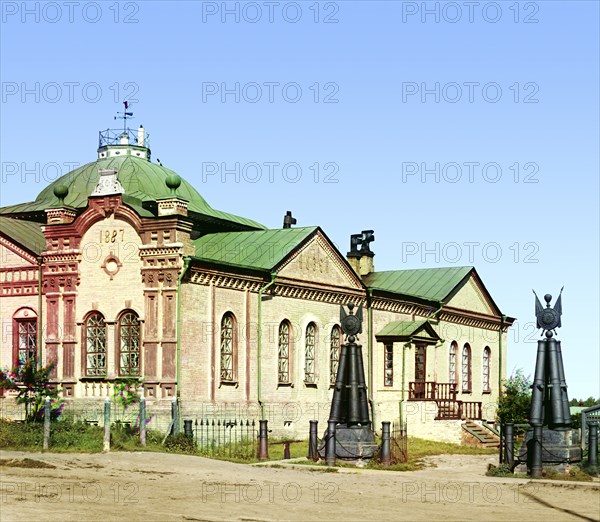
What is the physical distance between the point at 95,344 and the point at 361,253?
16.8 m

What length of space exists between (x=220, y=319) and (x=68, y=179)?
39.5 ft

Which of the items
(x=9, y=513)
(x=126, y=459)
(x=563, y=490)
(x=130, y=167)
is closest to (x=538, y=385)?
(x=563, y=490)

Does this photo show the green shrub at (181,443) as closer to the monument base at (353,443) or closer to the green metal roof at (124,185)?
the monument base at (353,443)

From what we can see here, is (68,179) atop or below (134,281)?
atop

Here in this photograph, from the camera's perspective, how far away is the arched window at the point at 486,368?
4756cm

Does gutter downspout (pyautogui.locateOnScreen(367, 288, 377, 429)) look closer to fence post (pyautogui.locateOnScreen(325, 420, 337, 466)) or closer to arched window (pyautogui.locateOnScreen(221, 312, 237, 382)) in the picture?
arched window (pyautogui.locateOnScreen(221, 312, 237, 382))

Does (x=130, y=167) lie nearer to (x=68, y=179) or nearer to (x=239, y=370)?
(x=68, y=179)

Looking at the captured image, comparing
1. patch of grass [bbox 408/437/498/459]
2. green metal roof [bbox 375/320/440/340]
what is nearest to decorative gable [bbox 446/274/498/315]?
green metal roof [bbox 375/320/440/340]

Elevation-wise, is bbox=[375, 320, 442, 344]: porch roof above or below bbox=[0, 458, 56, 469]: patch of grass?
above

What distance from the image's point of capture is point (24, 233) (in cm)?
3491

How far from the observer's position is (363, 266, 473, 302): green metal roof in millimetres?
44875

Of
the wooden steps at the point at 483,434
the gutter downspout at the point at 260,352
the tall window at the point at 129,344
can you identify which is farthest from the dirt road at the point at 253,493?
the wooden steps at the point at 483,434

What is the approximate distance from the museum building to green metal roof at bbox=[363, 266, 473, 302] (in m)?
3.25

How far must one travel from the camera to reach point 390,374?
40.4 m
